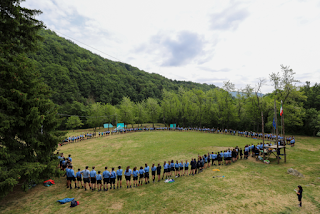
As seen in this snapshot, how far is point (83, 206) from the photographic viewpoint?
8.30 m

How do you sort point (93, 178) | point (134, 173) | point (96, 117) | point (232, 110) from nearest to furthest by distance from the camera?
point (93, 178) → point (134, 173) → point (232, 110) → point (96, 117)

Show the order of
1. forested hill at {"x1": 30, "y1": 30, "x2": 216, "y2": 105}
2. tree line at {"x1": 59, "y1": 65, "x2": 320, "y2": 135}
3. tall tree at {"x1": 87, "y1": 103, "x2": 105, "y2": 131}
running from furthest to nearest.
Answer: forested hill at {"x1": 30, "y1": 30, "x2": 216, "y2": 105}, tall tree at {"x1": 87, "y1": 103, "x2": 105, "y2": 131}, tree line at {"x1": 59, "y1": 65, "x2": 320, "y2": 135}

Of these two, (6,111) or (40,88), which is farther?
(40,88)

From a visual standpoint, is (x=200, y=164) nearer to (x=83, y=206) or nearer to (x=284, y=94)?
(x=83, y=206)

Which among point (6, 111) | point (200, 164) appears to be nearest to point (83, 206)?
point (6, 111)

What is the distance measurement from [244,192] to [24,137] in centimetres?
1462

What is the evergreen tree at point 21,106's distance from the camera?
809 centimetres

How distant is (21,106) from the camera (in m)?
8.90


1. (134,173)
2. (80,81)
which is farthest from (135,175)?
(80,81)

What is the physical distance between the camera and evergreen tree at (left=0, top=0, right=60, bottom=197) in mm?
8086

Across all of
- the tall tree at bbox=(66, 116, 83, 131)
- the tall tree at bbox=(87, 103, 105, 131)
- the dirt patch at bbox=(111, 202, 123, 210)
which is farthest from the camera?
the tall tree at bbox=(87, 103, 105, 131)

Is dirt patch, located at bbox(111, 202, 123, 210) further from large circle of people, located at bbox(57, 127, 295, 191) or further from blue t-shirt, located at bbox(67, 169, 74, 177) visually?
blue t-shirt, located at bbox(67, 169, 74, 177)

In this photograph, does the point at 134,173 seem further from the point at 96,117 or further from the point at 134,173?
the point at 96,117

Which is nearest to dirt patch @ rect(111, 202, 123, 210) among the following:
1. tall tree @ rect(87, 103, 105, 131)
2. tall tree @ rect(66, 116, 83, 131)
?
tall tree @ rect(87, 103, 105, 131)
